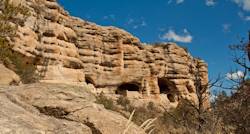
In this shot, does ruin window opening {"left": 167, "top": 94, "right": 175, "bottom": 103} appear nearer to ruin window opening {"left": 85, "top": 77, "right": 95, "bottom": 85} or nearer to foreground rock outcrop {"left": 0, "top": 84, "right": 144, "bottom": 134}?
ruin window opening {"left": 85, "top": 77, "right": 95, "bottom": 85}

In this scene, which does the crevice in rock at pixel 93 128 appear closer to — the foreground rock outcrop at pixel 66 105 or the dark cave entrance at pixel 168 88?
the foreground rock outcrop at pixel 66 105

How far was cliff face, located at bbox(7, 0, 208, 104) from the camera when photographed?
28312 millimetres

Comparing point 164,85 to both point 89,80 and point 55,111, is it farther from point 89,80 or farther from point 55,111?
point 55,111

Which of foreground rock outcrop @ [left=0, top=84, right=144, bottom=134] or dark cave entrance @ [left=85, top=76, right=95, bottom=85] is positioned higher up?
dark cave entrance @ [left=85, top=76, right=95, bottom=85]

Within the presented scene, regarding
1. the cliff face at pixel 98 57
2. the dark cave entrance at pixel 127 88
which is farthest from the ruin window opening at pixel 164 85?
the dark cave entrance at pixel 127 88

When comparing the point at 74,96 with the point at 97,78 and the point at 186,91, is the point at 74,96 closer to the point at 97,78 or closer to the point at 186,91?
the point at 97,78

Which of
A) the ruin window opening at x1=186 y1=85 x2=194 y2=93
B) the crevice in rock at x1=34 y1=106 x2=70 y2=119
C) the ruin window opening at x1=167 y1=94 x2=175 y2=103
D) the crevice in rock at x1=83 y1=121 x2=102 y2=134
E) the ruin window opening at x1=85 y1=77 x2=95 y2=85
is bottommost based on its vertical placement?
the ruin window opening at x1=167 y1=94 x2=175 y2=103

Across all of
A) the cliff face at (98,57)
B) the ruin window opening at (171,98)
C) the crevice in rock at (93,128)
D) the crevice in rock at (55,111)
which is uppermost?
the cliff face at (98,57)

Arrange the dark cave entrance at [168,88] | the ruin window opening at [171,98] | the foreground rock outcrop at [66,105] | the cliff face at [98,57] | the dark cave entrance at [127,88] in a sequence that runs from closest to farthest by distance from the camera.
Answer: the foreground rock outcrop at [66,105], the cliff face at [98,57], the dark cave entrance at [127,88], the dark cave entrance at [168,88], the ruin window opening at [171,98]

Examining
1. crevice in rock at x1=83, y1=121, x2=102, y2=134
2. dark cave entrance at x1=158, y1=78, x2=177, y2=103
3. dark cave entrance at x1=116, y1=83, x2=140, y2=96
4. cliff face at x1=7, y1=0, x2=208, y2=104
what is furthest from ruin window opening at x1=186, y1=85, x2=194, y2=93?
crevice in rock at x1=83, y1=121, x2=102, y2=134

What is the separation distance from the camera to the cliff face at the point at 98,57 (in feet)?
92.9

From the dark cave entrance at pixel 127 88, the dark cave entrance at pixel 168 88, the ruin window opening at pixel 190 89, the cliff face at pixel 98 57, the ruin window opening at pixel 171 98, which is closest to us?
the cliff face at pixel 98 57

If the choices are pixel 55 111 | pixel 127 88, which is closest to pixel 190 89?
pixel 127 88

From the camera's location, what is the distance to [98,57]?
36.1 meters
